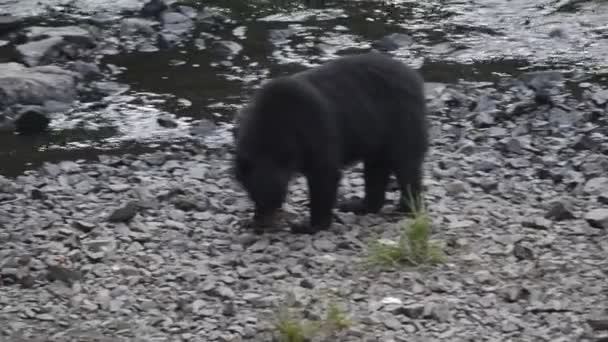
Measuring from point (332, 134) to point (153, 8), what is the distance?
7.96m

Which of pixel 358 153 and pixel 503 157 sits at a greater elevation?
pixel 358 153

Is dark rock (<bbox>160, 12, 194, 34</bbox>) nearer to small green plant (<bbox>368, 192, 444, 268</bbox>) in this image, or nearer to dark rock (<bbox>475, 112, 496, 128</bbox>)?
dark rock (<bbox>475, 112, 496, 128</bbox>)

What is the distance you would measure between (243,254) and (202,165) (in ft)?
7.22

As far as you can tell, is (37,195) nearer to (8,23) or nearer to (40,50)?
(40,50)

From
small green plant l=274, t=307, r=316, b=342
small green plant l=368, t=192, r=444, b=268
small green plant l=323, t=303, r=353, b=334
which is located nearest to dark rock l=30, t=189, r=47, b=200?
small green plant l=368, t=192, r=444, b=268

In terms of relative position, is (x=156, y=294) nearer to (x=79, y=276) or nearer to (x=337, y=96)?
(x=79, y=276)

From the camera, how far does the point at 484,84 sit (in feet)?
38.7

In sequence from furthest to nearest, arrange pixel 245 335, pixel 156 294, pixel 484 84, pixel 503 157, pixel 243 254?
pixel 484 84
pixel 503 157
pixel 243 254
pixel 156 294
pixel 245 335

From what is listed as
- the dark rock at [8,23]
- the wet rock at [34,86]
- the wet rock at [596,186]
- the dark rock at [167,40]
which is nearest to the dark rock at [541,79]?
the wet rock at [596,186]

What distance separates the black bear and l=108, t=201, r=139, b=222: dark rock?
3.12 ft

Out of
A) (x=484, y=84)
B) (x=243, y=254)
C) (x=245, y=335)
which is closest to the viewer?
(x=245, y=335)

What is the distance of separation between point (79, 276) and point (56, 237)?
76 centimetres

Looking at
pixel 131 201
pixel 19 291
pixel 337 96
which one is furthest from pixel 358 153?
pixel 19 291

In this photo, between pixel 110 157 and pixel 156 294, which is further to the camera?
pixel 110 157
